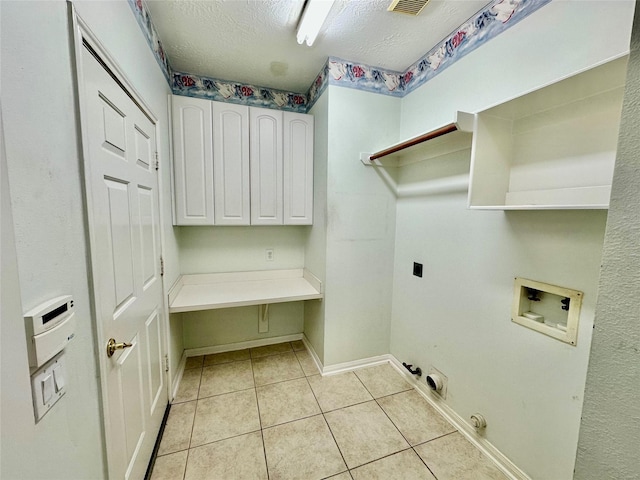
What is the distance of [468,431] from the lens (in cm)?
154

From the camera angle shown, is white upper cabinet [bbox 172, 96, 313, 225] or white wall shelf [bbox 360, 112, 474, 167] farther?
white upper cabinet [bbox 172, 96, 313, 225]

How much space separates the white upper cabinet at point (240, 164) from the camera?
6.45 ft

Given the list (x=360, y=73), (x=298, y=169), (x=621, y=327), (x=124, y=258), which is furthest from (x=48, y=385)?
(x=360, y=73)

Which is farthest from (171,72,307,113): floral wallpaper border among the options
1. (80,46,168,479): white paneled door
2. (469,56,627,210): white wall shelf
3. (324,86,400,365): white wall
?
(469,56,627,210): white wall shelf

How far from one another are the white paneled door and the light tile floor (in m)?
0.28

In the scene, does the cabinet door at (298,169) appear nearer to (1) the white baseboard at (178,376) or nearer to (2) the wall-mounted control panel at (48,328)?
(1) the white baseboard at (178,376)

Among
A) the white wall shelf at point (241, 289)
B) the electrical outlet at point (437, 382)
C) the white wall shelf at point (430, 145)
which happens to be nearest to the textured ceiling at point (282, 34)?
the white wall shelf at point (430, 145)

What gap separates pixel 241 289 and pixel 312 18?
6.59 feet

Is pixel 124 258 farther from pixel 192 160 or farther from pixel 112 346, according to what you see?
pixel 192 160

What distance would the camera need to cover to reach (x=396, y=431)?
1586mm

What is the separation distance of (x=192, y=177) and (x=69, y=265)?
1.44m

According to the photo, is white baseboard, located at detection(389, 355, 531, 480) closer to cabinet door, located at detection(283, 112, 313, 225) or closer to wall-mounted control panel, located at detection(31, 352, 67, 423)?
cabinet door, located at detection(283, 112, 313, 225)

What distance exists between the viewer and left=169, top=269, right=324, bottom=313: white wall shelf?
1921mm

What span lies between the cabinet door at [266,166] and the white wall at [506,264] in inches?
44.0
